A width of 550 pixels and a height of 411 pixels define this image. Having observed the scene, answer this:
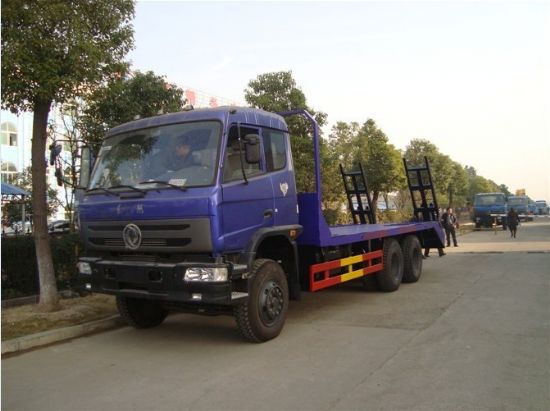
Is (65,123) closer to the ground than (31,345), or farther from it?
farther from it

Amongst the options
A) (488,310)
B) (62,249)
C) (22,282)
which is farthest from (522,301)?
(22,282)

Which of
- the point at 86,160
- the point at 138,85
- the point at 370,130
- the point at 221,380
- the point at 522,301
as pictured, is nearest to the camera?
the point at 221,380

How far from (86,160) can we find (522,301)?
278 inches

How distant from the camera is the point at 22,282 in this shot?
29.8 ft

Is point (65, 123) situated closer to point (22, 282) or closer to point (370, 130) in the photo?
point (22, 282)

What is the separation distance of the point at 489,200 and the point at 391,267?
2784cm

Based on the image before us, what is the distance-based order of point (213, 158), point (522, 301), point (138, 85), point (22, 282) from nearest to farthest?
point (213, 158) → point (522, 301) → point (22, 282) → point (138, 85)

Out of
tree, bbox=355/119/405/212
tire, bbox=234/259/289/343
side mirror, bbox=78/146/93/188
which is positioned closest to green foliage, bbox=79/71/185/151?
side mirror, bbox=78/146/93/188

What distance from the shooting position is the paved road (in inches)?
170

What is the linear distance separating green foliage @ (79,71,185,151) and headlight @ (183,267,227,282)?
5.19 metres

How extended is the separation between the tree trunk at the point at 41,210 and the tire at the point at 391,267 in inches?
222

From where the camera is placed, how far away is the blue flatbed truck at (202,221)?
18.1 feet

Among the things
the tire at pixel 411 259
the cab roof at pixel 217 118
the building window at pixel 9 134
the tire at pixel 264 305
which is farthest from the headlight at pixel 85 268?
the building window at pixel 9 134

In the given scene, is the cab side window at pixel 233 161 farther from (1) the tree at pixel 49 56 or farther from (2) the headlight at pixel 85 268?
(1) the tree at pixel 49 56
